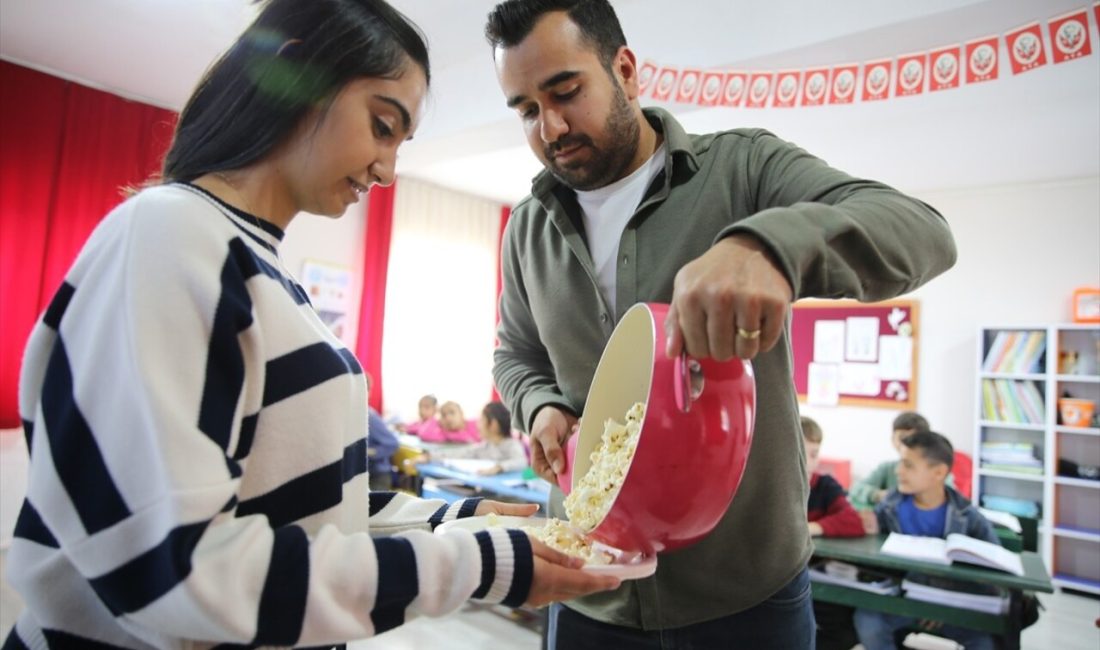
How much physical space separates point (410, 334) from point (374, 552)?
5.72 metres

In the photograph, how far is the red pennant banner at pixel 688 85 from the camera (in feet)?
9.25

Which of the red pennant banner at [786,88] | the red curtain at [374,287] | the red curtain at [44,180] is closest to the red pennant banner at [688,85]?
the red pennant banner at [786,88]

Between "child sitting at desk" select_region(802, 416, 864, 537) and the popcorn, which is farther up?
the popcorn

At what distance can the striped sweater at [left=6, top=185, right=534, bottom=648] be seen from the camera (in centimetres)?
54

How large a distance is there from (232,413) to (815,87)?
103 inches

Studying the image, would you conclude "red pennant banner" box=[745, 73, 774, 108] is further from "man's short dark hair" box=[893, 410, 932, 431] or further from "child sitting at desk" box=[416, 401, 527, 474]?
"child sitting at desk" box=[416, 401, 527, 474]

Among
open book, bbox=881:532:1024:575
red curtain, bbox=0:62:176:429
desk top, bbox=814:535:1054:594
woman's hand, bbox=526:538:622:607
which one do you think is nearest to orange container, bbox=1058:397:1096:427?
desk top, bbox=814:535:1054:594

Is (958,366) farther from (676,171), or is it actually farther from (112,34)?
(112,34)

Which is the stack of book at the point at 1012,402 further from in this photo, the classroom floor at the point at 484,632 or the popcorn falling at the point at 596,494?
the popcorn falling at the point at 596,494

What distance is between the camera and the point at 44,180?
161 inches

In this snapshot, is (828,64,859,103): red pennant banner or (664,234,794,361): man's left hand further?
(828,64,859,103): red pennant banner

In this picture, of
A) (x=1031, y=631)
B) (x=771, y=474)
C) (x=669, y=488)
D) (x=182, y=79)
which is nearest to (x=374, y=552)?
(x=669, y=488)

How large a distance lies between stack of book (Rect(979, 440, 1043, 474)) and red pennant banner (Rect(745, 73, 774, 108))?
3.98 metres

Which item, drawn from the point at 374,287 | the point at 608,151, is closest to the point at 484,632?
the point at 608,151
